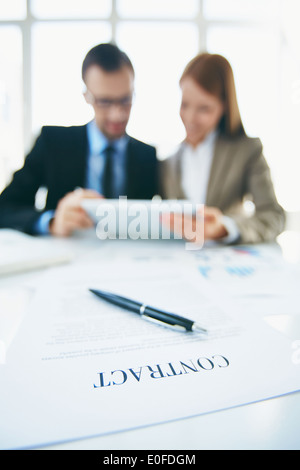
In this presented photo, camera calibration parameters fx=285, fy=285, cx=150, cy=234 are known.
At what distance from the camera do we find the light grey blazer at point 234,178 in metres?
0.90

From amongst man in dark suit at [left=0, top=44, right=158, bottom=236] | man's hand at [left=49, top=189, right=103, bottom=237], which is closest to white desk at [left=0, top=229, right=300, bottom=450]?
man's hand at [left=49, top=189, right=103, bottom=237]

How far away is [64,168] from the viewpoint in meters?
0.99

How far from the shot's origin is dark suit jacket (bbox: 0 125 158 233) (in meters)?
0.99

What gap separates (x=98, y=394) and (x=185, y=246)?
1.56ft

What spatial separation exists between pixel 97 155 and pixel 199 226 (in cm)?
54

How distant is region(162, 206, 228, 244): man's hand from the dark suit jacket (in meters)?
0.43

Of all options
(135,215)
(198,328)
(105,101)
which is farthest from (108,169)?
(198,328)

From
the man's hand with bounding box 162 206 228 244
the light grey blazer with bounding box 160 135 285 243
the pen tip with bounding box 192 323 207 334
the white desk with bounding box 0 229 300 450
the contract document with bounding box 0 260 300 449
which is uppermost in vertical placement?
the light grey blazer with bounding box 160 135 285 243

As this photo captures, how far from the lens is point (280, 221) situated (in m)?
0.79

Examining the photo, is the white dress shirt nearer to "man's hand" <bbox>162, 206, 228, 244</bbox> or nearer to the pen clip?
"man's hand" <bbox>162, 206, 228, 244</bbox>

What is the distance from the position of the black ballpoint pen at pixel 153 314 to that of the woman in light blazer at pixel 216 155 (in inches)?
23.6

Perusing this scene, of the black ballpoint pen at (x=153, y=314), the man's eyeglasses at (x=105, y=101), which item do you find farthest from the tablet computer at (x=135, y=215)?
the man's eyeglasses at (x=105, y=101)

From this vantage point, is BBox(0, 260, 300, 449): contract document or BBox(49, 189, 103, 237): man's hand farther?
BBox(49, 189, 103, 237): man's hand
